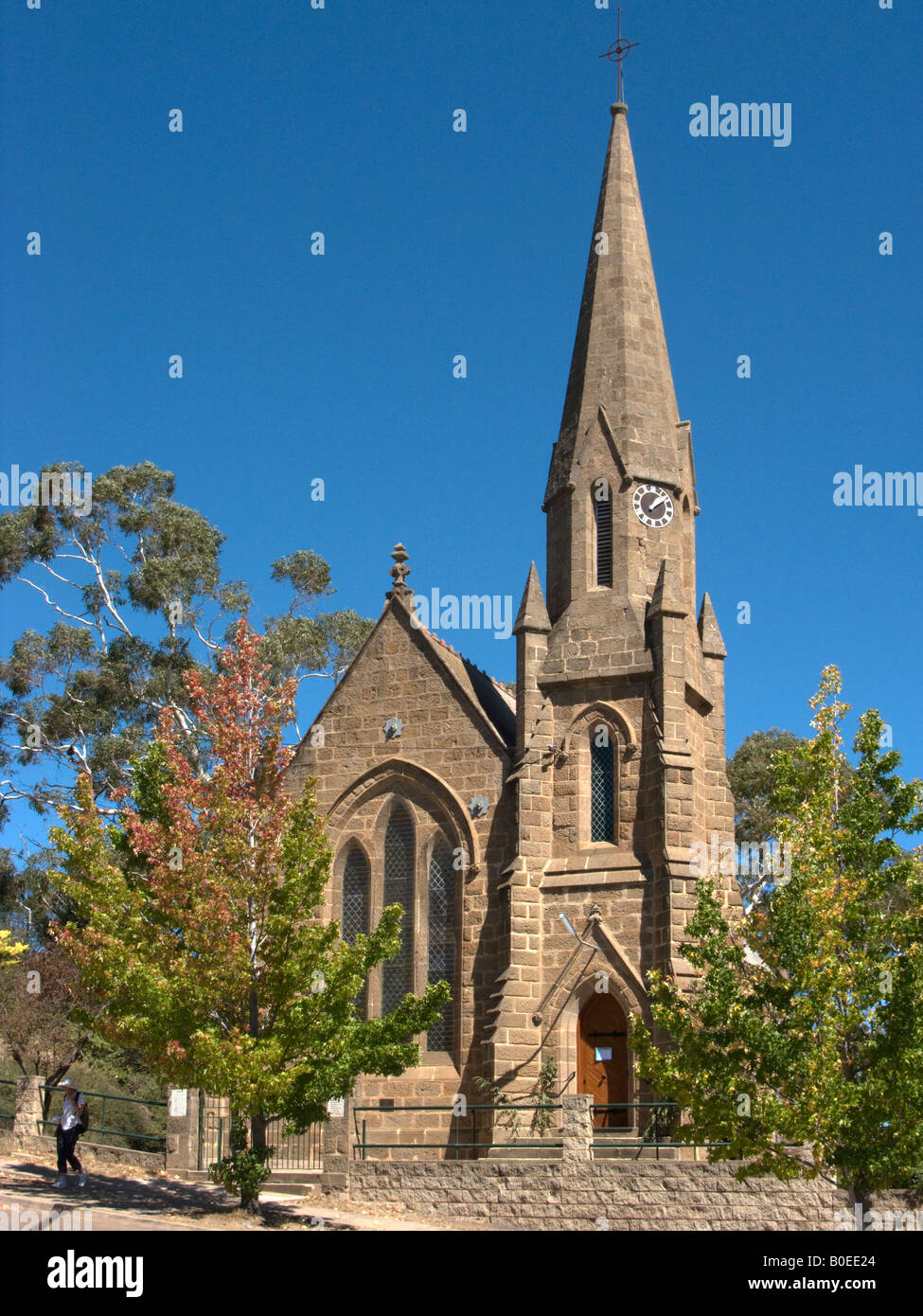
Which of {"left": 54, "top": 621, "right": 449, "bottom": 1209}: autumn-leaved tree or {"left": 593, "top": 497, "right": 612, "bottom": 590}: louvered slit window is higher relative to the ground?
{"left": 593, "top": 497, "right": 612, "bottom": 590}: louvered slit window

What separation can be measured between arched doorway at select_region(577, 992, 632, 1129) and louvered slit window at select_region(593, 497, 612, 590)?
25.0 ft

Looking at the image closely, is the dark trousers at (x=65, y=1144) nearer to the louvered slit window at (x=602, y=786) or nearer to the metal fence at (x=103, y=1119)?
the metal fence at (x=103, y=1119)

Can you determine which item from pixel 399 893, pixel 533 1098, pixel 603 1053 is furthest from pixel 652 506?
pixel 533 1098

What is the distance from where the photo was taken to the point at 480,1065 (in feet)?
86.2

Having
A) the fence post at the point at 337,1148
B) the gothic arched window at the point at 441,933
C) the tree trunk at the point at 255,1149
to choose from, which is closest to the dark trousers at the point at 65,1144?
the tree trunk at the point at 255,1149

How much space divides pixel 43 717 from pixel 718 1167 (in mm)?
25684

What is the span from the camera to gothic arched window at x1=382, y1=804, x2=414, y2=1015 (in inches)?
1105

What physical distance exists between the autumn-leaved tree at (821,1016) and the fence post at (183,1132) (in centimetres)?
891

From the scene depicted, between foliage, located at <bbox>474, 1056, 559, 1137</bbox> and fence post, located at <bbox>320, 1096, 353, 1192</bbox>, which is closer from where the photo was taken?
fence post, located at <bbox>320, 1096, 353, 1192</bbox>

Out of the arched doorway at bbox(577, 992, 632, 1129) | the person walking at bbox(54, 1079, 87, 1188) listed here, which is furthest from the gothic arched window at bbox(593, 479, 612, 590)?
the person walking at bbox(54, 1079, 87, 1188)

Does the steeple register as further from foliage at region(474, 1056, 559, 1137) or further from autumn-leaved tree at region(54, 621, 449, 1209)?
autumn-leaved tree at region(54, 621, 449, 1209)

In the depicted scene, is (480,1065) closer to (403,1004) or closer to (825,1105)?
(403,1004)

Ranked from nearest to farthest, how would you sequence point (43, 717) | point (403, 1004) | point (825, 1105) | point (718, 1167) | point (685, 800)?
point (825, 1105) → point (718, 1167) → point (403, 1004) → point (685, 800) → point (43, 717)
